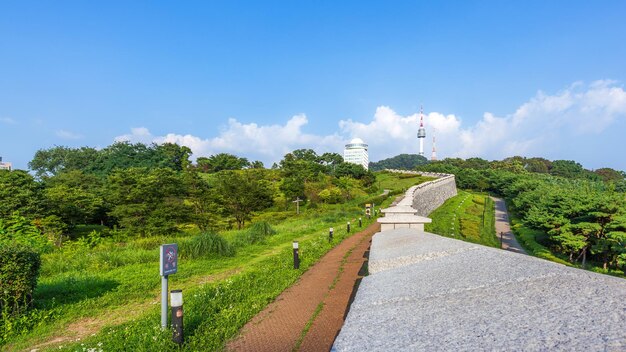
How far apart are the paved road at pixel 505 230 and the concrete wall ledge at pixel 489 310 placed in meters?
24.5

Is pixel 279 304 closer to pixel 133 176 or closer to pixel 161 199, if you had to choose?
pixel 161 199

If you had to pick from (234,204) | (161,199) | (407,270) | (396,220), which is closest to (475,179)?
(234,204)

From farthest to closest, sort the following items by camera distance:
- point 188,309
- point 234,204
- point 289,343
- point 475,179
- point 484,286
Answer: point 475,179 → point 234,204 → point 188,309 → point 289,343 → point 484,286

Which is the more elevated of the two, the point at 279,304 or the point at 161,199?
the point at 161,199

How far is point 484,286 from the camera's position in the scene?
434 cm

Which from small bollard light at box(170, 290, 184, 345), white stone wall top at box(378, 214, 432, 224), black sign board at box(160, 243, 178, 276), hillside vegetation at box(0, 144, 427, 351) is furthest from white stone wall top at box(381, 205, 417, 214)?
small bollard light at box(170, 290, 184, 345)

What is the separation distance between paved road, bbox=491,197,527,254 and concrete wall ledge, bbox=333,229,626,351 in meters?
24.5

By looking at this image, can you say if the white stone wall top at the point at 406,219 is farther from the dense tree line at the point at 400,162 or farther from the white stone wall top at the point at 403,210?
the dense tree line at the point at 400,162

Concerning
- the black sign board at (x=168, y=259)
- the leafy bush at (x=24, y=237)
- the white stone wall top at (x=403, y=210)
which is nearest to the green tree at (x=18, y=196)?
the leafy bush at (x=24, y=237)

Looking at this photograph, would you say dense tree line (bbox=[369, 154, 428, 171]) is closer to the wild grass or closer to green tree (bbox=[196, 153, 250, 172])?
green tree (bbox=[196, 153, 250, 172])

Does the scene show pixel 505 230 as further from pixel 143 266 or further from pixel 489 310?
pixel 489 310

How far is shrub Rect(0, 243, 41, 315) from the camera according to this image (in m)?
5.89

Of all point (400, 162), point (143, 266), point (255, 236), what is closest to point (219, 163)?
point (255, 236)

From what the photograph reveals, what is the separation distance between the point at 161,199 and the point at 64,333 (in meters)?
21.0
